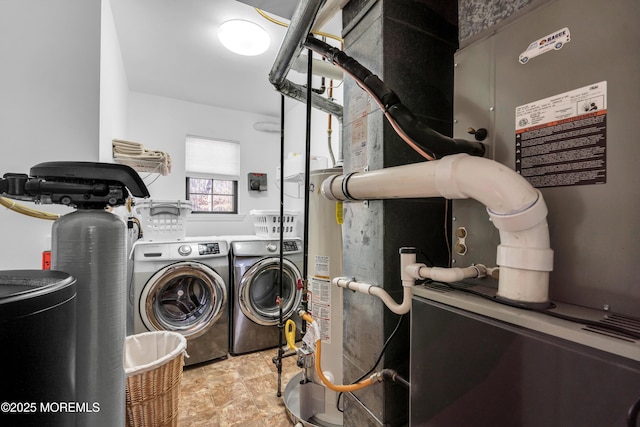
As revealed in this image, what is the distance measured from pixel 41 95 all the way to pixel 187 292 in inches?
67.9

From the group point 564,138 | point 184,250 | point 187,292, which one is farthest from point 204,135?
point 564,138

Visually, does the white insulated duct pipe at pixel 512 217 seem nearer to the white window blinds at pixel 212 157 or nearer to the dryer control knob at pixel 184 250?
the dryer control knob at pixel 184 250

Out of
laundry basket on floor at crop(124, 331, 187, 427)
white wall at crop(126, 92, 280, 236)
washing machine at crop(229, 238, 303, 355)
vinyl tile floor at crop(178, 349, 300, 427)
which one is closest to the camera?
laundry basket on floor at crop(124, 331, 187, 427)

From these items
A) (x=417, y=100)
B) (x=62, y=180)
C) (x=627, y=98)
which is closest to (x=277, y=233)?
(x=417, y=100)

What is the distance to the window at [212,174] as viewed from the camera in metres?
3.81

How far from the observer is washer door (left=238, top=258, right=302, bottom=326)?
263 centimetres

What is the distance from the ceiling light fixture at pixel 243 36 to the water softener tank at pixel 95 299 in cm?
199

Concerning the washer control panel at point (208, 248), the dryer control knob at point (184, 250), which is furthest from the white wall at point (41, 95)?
the washer control panel at point (208, 248)

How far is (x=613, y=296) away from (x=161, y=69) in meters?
3.69

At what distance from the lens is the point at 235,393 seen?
2.07 meters

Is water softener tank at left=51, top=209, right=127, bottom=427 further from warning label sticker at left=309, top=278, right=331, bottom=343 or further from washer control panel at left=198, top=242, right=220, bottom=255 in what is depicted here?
washer control panel at left=198, top=242, right=220, bottom=255

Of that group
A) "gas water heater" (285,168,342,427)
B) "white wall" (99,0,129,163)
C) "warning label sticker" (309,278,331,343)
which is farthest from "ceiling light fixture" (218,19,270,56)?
"warning label sticker" (309,278,331,343)

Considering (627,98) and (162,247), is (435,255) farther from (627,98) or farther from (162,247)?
(162,247)

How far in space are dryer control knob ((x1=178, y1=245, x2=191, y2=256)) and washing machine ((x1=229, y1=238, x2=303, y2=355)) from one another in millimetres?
382
